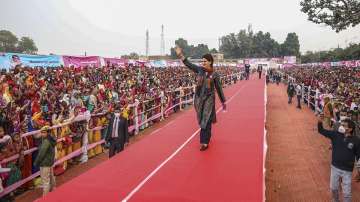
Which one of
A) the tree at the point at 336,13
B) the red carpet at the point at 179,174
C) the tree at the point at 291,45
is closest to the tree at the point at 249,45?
the tree at the point at 291,45

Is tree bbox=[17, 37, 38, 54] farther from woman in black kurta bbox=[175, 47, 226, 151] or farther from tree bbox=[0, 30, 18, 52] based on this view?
woman in black kurta bbox=[175, 47, 226, 151]

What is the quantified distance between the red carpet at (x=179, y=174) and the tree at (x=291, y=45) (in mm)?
91757

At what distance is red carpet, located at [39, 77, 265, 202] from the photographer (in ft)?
20.3

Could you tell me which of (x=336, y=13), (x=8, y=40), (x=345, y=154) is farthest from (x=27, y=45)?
(x=345, y=154)

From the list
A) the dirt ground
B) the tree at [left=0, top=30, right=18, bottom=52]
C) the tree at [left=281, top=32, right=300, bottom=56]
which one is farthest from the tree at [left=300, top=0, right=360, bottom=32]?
the tree at [left=281, top=32, right=300, bottom=56]

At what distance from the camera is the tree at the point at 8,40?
58819mm

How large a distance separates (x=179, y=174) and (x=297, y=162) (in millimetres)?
5815

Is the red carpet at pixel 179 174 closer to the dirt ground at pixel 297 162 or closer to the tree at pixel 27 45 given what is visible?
the dirt ground at pixel 297 162

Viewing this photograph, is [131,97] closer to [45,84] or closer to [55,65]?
[45,84]

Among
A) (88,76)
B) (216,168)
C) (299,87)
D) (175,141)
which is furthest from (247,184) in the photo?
(299,87)

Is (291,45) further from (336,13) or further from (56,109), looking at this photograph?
(56,109)

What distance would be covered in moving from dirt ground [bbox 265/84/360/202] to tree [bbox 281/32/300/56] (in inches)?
3197

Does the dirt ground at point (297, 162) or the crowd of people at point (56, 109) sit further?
the dirt ground at point (297, 162)

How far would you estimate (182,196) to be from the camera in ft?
20.2
